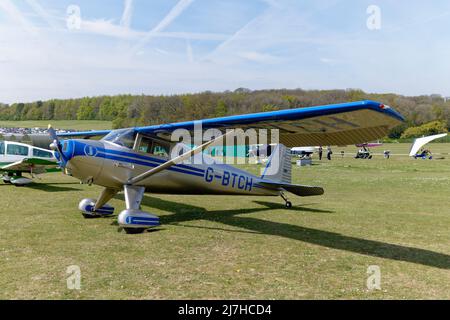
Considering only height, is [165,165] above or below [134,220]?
above

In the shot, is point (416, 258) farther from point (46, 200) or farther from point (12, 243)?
point (46, 200)

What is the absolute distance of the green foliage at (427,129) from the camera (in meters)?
81.1

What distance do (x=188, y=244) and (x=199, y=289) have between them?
6.51 ft

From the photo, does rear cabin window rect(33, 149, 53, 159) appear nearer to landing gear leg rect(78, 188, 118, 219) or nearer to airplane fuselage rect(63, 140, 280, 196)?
landing gear leg rect(78, 188, 118, 219)

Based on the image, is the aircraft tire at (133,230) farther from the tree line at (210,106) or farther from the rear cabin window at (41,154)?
the tree line at (210,106)

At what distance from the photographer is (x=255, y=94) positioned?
309 ft

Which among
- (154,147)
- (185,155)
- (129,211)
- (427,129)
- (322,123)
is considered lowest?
(129,211)

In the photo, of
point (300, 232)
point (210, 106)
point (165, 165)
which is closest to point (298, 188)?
point (300, 232)

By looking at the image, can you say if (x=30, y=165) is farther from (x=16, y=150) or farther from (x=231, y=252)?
(x=231, y=252)

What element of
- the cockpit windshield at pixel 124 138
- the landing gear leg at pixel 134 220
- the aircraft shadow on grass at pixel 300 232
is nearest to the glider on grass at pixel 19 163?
the aircraft shadow on grass at pixel 300 232

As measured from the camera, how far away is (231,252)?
564 centimetres

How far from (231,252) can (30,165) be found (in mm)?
12199

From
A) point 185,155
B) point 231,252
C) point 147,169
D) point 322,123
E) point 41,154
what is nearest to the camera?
point 231,252

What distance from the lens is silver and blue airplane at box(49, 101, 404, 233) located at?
555cm
